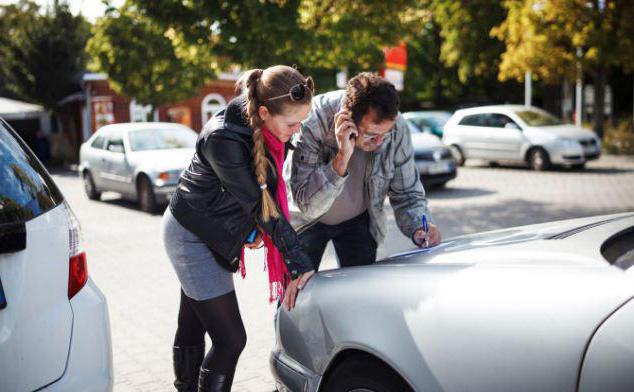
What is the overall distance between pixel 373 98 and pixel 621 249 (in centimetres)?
126

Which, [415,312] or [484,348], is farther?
[415,312]

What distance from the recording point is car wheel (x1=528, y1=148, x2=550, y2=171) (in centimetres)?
1563

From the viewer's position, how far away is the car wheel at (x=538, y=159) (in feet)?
51.3

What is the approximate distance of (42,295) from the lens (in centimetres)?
218

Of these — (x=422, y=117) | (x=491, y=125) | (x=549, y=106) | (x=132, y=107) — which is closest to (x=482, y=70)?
(x=549, y=106)

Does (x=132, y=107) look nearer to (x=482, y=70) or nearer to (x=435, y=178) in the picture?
(x=482, y=70)

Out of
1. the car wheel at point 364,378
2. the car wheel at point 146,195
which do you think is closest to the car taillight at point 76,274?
the car wheel at point 364,378

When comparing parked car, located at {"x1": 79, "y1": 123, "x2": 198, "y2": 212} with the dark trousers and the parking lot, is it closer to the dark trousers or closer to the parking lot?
the parking lot

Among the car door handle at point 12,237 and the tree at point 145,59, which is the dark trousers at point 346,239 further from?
the tree at point 145,59

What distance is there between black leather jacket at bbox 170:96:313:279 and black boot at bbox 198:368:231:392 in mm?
456

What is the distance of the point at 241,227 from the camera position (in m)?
2.65

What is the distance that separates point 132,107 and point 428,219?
28.8 metres

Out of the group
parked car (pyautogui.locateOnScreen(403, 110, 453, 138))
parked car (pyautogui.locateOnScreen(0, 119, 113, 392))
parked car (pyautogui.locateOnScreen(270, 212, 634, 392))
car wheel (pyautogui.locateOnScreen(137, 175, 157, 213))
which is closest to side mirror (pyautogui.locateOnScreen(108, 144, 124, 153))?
car wheel (pyautogui.locateOnScreen(137, 175, 157, 213))

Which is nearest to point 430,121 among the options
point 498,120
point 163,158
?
point 498,120
